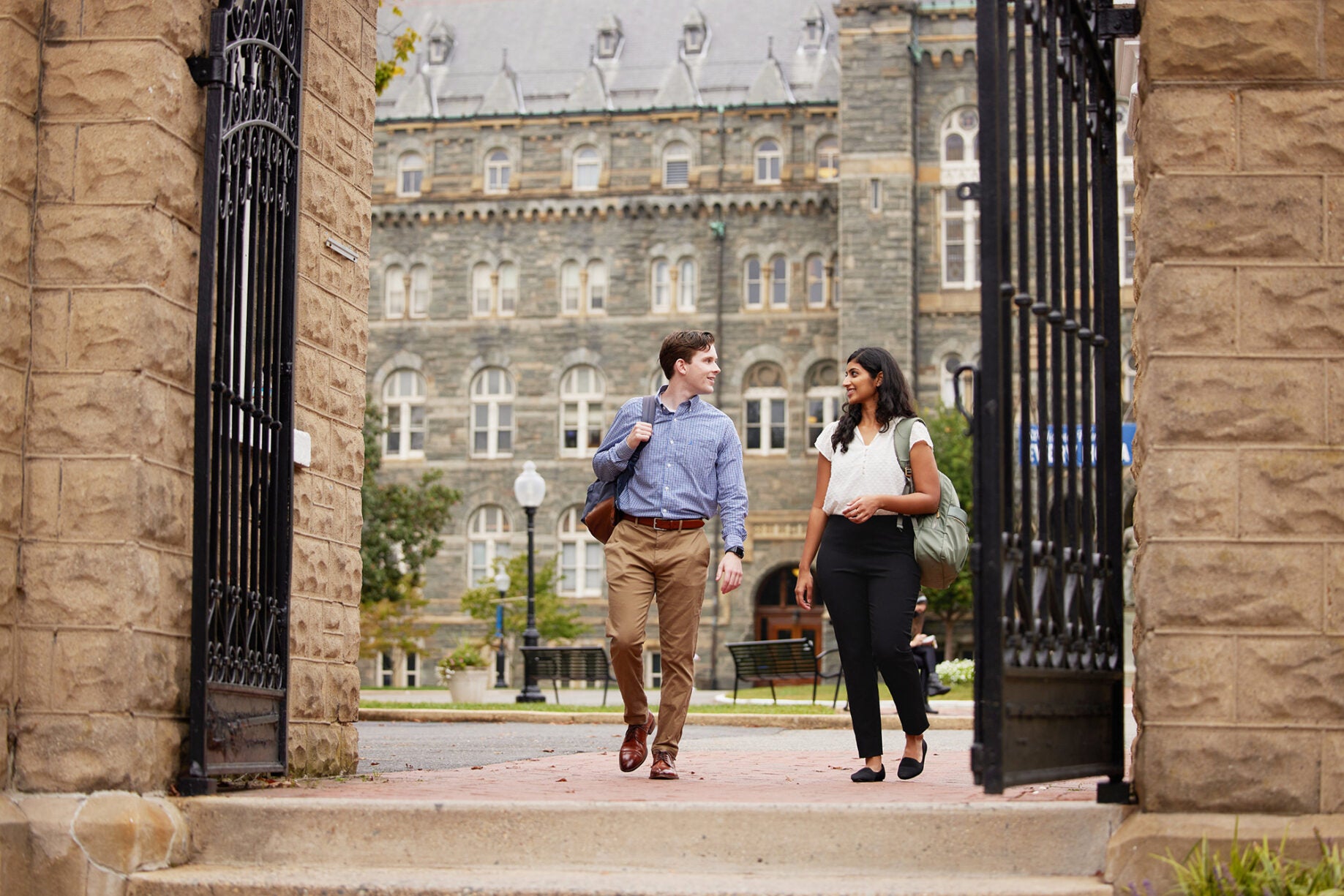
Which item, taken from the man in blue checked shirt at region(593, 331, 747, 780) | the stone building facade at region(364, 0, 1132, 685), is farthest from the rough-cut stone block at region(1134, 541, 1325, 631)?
the stone building facade at region(364, 0, 1132, 685)

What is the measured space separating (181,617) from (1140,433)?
3.34 metres

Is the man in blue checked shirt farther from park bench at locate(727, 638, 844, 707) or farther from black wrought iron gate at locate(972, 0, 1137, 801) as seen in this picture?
park bench at locate(727, 638, 844, 707)

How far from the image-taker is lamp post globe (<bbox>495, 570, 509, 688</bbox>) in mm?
37531

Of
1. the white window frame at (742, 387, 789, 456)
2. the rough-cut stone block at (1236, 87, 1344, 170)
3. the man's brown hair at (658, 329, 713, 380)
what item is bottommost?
the man's brown hair at (658, 329, 713, 380)

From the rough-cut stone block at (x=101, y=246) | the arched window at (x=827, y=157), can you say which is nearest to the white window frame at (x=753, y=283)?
the arched window at (x=827, y=157)

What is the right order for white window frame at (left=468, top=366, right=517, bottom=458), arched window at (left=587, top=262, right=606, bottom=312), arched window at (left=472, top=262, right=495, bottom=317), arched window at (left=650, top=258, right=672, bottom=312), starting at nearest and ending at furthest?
1. arched window at (left=650, top=258, right=672, bottom=312)
2. arched window at (left=587, top=262, right=606, bottom=312)
3. white window frame at (left=468, top=366, right=517, bottom=458)
4. arched window at (left=472, top=262, right=495, bottom=317)

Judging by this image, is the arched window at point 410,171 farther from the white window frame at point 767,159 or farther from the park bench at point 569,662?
the park bench at point 569,662

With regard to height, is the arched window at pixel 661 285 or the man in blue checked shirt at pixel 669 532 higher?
the arched window at pixel 661 285

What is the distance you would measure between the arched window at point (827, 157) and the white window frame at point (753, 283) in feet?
9.86

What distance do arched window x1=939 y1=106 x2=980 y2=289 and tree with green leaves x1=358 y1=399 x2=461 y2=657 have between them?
14.7 metres

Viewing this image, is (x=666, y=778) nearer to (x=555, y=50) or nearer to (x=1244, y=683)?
(x=1244, y=683)

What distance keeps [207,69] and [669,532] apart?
2.66m

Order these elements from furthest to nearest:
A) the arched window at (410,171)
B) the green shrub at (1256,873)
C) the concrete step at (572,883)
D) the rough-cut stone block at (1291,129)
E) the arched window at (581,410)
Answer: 1. the arched window at (410,171)
2. the arched window at (581,410)
3. the rough-cut stone block at (1291,129)
4. the concrete step at (572,883)
5. the green shrub at (1256,873)

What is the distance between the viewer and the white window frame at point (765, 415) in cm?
4741
